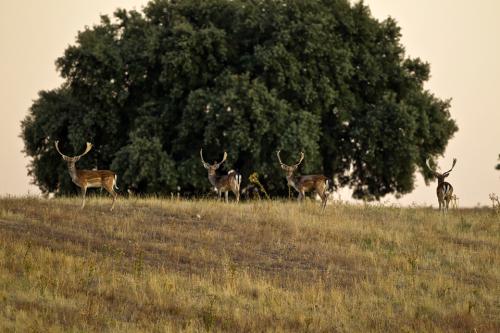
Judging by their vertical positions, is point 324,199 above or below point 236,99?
below

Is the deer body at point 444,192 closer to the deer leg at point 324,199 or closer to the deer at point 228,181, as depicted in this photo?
the deer leg at point 324,199

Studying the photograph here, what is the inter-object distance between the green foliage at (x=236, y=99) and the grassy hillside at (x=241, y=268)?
910 centimetres

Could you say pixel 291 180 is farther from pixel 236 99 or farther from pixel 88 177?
pixel 236 99

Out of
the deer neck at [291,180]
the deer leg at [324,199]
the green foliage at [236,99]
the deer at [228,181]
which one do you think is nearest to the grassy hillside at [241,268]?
the deer leg at [324,199]

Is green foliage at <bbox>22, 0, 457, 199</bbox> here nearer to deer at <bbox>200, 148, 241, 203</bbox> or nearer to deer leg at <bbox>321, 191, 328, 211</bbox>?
deer at <bbox>200, 148, 241, 203</bbox>

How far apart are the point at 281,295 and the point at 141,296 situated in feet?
9.02

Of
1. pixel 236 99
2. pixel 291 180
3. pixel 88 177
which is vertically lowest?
pixel 88 177

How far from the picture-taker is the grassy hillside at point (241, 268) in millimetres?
16422

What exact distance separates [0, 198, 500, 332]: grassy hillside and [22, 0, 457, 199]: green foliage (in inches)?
358

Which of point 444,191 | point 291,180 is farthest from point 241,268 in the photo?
point 444,191

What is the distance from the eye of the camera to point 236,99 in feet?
120

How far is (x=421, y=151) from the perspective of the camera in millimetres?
42906

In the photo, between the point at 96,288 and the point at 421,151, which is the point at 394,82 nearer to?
the point at 421,151

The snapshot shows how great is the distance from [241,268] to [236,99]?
16887 mm
